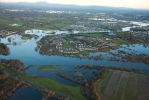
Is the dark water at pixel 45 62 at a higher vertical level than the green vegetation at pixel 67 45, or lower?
lower

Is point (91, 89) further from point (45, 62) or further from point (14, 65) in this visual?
point (14, 65)

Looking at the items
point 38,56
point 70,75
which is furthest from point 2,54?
point 70,75

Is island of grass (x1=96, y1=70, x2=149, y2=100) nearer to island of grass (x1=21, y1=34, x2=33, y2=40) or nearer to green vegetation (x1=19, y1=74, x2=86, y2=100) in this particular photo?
green vegetation (x1=19, y1=74, x2=86, y2=100)

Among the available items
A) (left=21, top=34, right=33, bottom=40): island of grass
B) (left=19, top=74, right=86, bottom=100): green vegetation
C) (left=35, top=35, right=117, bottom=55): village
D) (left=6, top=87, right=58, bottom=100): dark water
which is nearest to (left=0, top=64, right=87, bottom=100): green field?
Result: (left=19, top=74, right=86, bottom=100): green vegetation

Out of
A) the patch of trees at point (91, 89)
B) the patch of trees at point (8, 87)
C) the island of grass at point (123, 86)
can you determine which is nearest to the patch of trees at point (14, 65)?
the patch of trees at point (8, 87)

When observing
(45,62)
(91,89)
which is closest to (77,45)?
(45,62)

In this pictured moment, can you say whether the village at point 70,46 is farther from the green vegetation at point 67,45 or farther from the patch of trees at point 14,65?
the patch of trees at point 14,65
